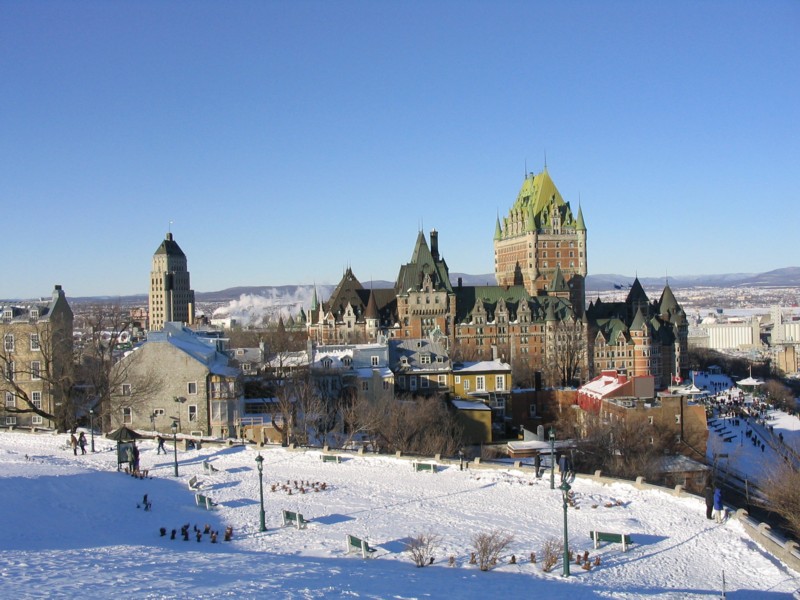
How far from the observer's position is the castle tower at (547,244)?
427 ft

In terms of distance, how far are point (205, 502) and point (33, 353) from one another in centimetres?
2901

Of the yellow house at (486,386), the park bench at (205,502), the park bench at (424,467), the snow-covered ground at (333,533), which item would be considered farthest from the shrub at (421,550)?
the yellow house at (486,386)

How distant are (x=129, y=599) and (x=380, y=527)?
10.9 metres

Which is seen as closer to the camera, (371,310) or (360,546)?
(360,546)

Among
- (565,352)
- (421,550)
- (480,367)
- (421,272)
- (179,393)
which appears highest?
(421,272)

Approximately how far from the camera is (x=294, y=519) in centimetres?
2770

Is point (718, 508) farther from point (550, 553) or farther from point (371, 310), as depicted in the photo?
point (371, 310)

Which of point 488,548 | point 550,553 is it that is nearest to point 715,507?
point 550,553

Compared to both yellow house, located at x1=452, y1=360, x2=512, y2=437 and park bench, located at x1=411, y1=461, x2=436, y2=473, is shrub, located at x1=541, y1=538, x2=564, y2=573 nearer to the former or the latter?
park bench, located at x1=411, y1=461, x2=436, y2=473

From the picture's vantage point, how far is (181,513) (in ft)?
93.5

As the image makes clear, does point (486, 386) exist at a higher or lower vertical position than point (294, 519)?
higher

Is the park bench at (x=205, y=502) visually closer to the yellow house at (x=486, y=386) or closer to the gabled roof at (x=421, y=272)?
the yellow house at (x=486, y=386)

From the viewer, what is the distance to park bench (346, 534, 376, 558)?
78.9ft

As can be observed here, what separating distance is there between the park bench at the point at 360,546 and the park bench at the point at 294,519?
10.1 feet
